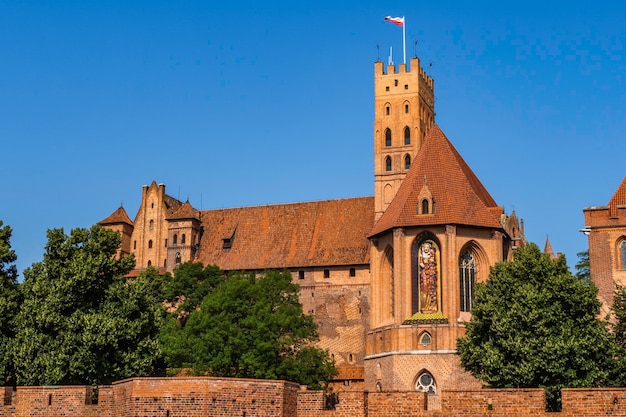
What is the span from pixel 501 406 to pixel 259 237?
48595mm

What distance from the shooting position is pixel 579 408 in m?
19.9

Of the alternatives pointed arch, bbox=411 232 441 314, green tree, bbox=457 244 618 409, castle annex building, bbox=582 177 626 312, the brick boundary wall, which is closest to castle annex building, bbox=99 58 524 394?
pointed arch, bbox=411 232 441 314

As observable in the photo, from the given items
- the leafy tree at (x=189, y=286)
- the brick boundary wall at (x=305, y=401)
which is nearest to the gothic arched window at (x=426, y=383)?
the leafy tree at (x=189, y=286)

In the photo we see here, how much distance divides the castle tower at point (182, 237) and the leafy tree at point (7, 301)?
25580 millimetres

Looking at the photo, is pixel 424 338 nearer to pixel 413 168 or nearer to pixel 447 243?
pixel 447 243

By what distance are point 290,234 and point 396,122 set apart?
1087 cm

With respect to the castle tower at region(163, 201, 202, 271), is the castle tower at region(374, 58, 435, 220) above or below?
above

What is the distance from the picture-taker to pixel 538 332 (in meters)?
35.7

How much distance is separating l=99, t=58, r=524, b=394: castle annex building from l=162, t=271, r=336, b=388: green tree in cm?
556

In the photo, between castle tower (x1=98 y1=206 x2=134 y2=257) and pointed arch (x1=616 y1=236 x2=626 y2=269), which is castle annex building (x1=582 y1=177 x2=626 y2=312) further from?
castle tower (x1=98 y1=206 x2=134 y2=257)

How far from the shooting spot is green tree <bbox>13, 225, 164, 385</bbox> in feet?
123

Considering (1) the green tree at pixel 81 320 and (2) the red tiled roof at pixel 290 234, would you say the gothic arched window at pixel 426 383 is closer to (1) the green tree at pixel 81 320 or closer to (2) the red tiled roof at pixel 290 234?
(2) the red tiled roof at pixel 290 234

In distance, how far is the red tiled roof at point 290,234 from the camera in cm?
6444

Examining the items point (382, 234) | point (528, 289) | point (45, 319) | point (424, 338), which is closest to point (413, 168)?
point (382, 234)
